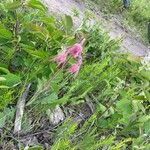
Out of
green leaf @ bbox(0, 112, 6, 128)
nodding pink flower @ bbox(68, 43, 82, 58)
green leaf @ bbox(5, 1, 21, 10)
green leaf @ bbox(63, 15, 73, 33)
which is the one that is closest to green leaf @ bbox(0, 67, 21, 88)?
green leaf @ bbox(0, 112, 6, 128)

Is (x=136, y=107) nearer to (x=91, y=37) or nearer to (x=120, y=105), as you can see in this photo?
(x=120, y=105)

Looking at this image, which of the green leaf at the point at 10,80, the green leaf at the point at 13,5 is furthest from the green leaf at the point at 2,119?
the green leaf at the point at 13,5

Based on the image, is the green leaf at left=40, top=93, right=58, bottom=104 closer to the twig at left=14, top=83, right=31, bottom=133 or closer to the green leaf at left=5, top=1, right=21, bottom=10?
the twig at left=14, top=83, right=31, bottom=133

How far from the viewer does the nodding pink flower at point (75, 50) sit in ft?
5.98

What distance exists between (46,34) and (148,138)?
77 cm

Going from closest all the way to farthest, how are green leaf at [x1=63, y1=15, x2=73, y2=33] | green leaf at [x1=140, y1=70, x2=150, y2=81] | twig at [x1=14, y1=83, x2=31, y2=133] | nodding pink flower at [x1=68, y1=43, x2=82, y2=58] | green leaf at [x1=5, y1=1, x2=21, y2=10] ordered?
1. nodding pink flower at [x1=68, y1=43, x2=82, y2=58]
2. twig at [x1=14, y1=83, x2=31, y2=133]
3. green leaf at [x1=5, y1=1, x2=21, y2=10]
4. green leaf at [x1=63, y1=15, x2=73, y2=33]
5. green leaf at [x1=140, y1=70, x2=150, y2=81]

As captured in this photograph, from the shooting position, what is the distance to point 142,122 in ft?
7.58

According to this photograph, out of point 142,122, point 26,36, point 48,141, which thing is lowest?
point 48,141

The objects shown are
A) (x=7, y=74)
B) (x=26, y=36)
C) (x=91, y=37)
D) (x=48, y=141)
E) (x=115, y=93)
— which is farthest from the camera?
(x=91, y=37)

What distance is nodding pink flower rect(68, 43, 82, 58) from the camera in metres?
1.82

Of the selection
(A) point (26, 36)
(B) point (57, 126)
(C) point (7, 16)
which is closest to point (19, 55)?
(A) point (26, 36)

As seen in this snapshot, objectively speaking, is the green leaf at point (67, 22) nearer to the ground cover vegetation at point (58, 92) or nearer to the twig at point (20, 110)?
the ground cover vegetation at point (58, 92)

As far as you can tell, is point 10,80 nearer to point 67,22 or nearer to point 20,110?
point 20,110

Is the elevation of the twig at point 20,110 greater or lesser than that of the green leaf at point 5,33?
lesser
